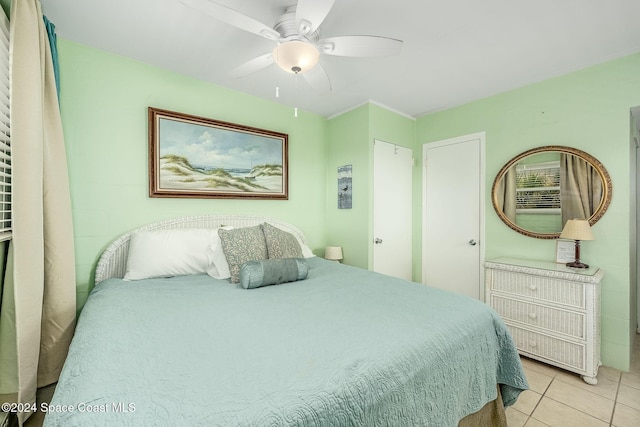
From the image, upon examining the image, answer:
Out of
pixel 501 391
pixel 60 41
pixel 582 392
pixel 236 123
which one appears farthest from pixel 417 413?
pixel 60 41

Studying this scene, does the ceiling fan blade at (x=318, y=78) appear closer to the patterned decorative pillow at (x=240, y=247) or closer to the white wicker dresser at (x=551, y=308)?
the patterned decorative pillow at (x=240, y=247)

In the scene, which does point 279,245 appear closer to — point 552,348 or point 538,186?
point 552,348

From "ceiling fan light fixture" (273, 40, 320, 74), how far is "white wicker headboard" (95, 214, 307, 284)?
156 cm

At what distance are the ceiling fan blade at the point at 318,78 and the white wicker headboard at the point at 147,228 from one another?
4.77ft

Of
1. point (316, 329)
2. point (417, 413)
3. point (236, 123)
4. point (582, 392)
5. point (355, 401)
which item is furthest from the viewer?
point (236, 123)

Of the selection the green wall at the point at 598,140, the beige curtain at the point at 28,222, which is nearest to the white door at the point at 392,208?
the green wall at the point at 598,140

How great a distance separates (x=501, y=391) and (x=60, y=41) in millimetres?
3641

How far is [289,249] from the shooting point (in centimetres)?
218

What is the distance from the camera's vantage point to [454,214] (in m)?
3.07

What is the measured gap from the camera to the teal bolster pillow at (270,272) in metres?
1.73

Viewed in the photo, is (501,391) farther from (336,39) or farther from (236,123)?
(236,123)

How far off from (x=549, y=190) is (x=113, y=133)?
12.4 ft

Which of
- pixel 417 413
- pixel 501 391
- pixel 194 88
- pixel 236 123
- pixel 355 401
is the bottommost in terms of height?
pixel 501 391

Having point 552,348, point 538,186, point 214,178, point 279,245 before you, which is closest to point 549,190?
point 538,186
